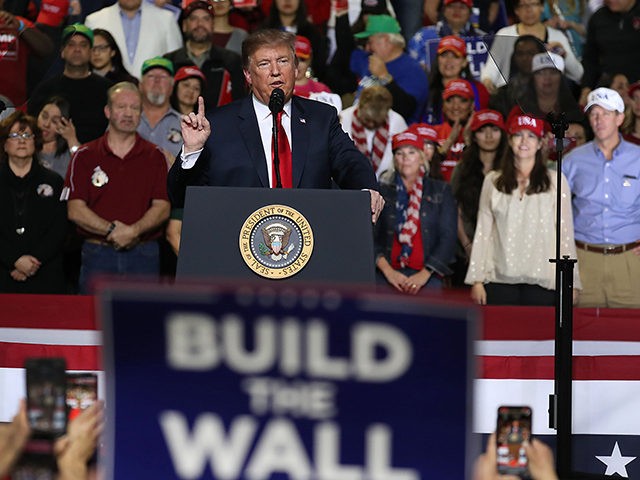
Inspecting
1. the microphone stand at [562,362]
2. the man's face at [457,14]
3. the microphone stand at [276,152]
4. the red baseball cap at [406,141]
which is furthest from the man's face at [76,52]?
the microphone stand at [276,152]

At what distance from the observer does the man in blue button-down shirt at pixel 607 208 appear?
27.6 feet

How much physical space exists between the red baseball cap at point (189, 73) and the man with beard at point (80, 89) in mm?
475

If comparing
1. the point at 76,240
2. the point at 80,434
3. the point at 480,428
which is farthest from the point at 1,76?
the point at 80,434

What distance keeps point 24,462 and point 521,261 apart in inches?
236

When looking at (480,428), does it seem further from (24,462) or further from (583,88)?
(583,88)

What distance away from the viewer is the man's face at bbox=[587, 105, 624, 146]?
860 centimetres

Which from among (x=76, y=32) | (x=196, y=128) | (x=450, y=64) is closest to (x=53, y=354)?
(x=196, y=128)

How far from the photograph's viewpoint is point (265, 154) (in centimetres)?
530

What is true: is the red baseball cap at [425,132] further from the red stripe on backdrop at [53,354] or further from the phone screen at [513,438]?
the phone screen at [513,438]

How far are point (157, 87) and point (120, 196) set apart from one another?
0.96m

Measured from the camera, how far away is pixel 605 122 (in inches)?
339

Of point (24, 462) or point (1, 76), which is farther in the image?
point (1, 76)

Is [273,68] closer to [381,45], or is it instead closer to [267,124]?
[267,124]

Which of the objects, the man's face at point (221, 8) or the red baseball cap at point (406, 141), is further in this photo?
the man's face at point (221, 8)
